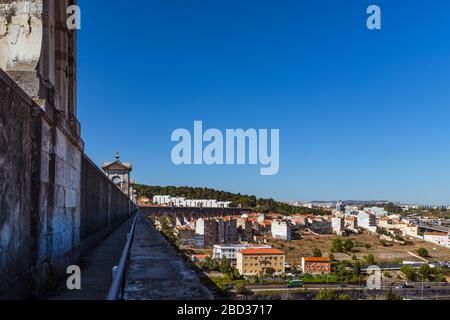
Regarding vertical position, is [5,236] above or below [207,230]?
above

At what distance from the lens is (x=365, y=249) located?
116m

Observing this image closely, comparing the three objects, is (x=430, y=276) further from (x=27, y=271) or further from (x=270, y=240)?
(x=27, y=271)

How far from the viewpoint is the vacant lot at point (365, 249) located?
101000 mm

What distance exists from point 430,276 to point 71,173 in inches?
3280

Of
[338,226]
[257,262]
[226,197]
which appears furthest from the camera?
[226,197]

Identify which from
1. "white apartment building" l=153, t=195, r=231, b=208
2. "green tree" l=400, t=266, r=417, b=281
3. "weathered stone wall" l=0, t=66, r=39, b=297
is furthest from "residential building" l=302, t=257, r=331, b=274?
"weathered stone wall" l=0, t=66, r=39, b=297

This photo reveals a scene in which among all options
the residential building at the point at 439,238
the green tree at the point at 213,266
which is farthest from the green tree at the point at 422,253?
the green tree at the point at 213,266

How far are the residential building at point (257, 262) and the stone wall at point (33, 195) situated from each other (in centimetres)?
6990

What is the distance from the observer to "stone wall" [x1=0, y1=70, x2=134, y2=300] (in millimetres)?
3168

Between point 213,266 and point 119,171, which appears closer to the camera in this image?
point 119,171

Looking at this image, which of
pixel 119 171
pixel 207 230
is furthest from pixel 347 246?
pixel 119 171

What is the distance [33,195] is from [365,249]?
119239 mm

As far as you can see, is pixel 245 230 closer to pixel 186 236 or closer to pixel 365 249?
pixel 186 236

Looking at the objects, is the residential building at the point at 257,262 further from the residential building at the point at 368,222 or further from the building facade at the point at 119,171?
the residential building at the point at 368,222
